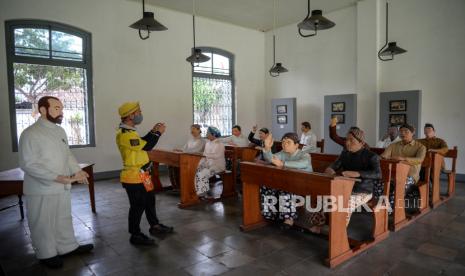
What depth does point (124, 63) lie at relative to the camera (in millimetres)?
7062

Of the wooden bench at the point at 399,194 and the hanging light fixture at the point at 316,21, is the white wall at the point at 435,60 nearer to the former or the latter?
the wooden bench at the point at 399,194

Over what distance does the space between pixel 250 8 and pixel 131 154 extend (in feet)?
19.1

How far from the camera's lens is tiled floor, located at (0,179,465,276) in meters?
2.76

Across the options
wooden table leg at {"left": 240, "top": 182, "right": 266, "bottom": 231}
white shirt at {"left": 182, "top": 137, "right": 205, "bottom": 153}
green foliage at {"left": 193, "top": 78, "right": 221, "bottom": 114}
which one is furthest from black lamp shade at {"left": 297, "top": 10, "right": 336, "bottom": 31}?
green foliage at {"left": 193, "top": 78, "right": 221, "bottom": 114}

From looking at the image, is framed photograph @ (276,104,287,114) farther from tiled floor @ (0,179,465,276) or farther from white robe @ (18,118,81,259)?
white robe @ (18,118,81,259)

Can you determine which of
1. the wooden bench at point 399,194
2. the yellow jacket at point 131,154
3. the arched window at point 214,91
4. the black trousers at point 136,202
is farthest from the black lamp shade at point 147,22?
the arched window at point 214,91

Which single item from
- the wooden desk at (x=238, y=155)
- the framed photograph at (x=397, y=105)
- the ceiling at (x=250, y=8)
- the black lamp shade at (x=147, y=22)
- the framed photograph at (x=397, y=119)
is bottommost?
the wooden desk at (x=238, y=155)

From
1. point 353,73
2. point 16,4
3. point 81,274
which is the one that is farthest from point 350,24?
point 81,274

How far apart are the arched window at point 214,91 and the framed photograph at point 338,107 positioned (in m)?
2.91

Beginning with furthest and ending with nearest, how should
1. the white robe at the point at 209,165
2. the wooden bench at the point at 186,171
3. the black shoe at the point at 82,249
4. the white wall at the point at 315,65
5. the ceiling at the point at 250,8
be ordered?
the white wall at the point at 315,65, the ceiling at the point at 250,8, the white robe at the point at 209,165, the wooden bench at the point at 186,171, the black shoe at the point at 82,249

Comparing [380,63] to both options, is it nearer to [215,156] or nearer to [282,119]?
[282,119]

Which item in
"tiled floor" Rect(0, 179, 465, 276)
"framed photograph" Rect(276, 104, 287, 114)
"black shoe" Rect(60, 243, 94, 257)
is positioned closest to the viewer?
"tiled floor" Rect(0, 179, 465, 276)

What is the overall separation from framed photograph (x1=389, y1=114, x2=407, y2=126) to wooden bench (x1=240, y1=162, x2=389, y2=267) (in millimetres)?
3735

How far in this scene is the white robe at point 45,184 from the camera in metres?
2.66
